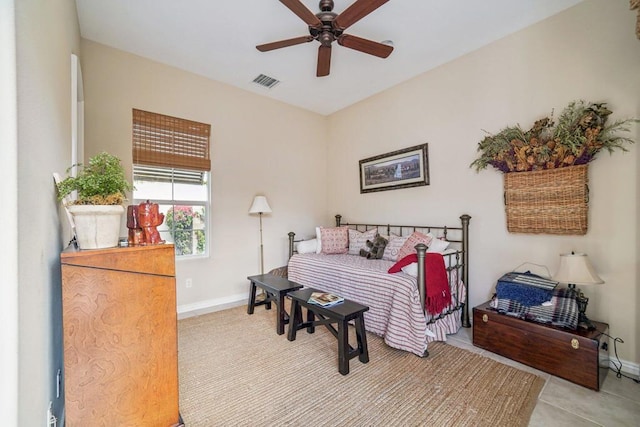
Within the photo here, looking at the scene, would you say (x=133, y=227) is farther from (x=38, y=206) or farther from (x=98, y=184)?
(x=38, y=206)

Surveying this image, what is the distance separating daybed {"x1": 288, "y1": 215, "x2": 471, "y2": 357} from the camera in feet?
7.93

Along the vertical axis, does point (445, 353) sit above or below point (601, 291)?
below

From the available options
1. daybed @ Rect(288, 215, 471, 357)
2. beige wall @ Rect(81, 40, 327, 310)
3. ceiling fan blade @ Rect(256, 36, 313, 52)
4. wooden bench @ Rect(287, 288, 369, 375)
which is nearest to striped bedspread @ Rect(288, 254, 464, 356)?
daybed @ Rect(288, 215, 471, 357)

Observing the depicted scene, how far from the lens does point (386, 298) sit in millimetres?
2602

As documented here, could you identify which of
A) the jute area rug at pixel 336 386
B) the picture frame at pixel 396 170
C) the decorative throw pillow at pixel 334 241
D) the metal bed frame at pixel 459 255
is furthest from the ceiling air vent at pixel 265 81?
the jute area rug at pixel 336 386

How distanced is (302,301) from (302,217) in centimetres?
224

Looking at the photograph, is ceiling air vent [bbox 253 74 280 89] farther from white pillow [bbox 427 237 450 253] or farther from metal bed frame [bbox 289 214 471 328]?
white pillow [bbox 427 237 450 253]

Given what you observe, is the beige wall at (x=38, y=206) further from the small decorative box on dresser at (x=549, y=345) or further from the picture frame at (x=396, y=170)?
the picture frame at (x=396, y=170)

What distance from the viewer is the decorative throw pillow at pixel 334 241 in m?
3.94

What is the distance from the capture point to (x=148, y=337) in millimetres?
1372

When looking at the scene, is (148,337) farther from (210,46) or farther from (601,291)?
(601,291)

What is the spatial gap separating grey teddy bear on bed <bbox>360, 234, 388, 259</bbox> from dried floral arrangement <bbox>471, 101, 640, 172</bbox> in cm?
142

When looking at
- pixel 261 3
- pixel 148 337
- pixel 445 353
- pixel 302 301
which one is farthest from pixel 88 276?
pixel 445 353

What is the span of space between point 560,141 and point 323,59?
211 cm
